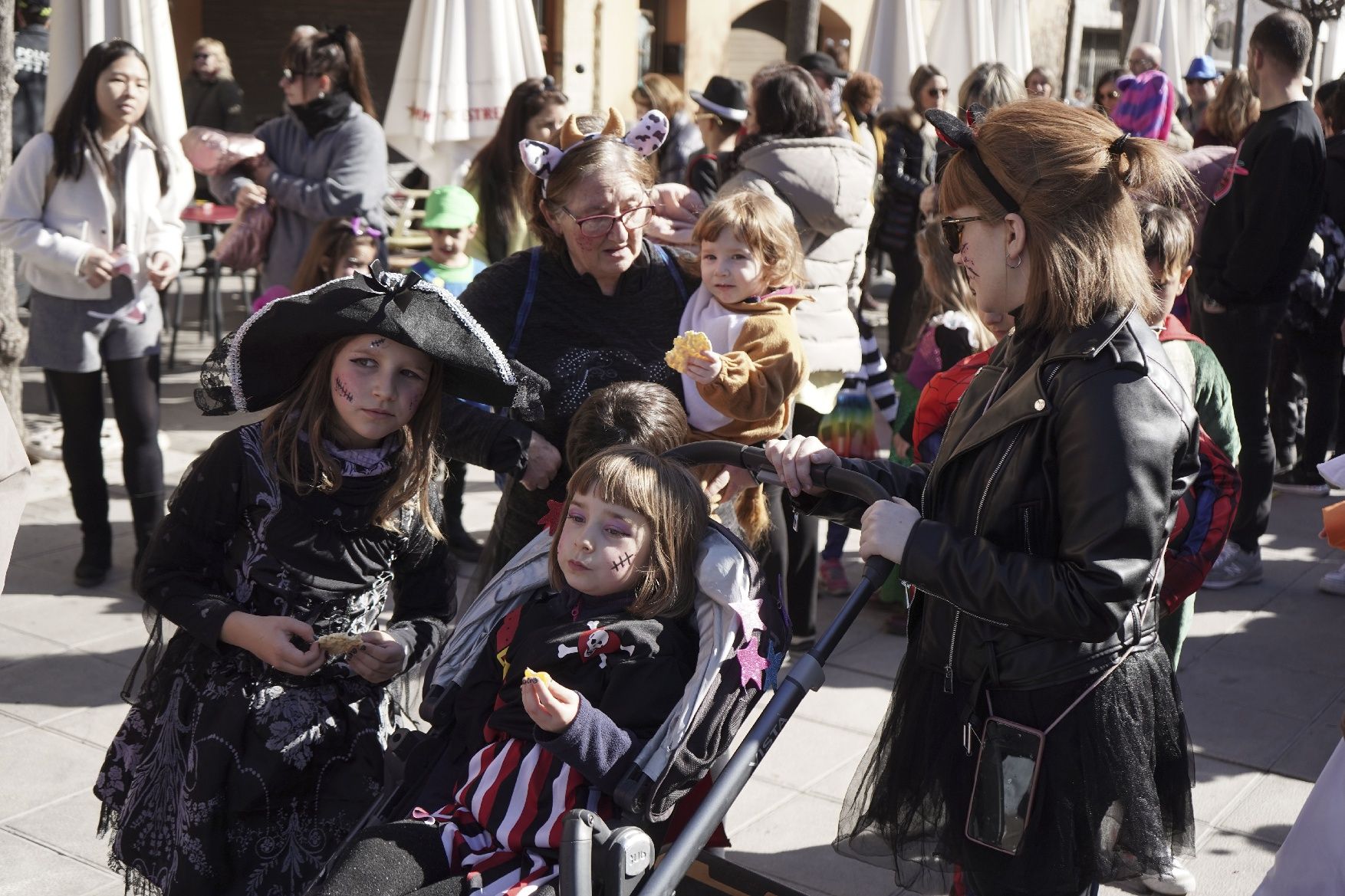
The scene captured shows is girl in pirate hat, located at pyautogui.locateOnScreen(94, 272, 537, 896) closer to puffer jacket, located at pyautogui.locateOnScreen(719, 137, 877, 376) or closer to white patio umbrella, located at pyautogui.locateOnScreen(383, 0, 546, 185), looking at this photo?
puffer jacket, located at pyautogui.locateOnScreen(719, 137, 877, 376)

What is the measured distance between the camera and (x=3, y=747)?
4.27 m

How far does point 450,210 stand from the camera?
5.78 metres

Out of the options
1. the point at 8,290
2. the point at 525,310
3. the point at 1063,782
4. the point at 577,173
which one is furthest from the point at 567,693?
the point at 8,290

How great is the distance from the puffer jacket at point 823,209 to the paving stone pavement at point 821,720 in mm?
1230

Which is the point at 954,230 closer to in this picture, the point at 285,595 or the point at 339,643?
the point at 339,643

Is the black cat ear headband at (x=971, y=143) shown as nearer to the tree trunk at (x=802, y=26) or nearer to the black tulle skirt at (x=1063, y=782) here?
the black tulle skirt at (x=1063, y=782)

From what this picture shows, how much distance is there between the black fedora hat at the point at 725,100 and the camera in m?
7.48

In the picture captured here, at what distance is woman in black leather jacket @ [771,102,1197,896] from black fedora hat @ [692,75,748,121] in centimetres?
511

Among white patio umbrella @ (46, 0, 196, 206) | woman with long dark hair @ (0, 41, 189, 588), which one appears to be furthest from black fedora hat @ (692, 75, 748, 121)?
woman with long dark hair @ (0, 41, 189, 588)

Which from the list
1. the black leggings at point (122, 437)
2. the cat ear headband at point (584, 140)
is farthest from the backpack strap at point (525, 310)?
the black leggings at point (122, 437)

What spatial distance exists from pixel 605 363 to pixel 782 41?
57.1 ft

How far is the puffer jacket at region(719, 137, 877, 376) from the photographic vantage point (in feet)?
17.1

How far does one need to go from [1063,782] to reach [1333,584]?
417 cm

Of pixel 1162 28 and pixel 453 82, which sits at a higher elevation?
pixel 1162 28
